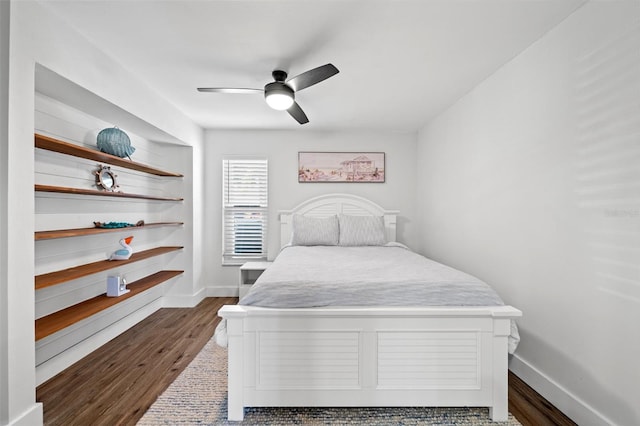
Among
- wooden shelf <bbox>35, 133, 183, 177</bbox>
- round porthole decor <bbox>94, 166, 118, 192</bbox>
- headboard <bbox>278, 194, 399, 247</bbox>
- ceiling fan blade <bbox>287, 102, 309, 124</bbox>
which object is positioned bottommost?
headboard <bbox>278, 194, 399, 247</bbox>

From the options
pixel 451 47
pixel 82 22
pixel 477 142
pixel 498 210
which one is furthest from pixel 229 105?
pixel 498 210

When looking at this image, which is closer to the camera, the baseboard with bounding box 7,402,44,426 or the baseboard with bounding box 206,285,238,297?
the baseboard with bounding box 7,402,44,426

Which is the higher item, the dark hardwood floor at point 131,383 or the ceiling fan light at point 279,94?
the ceiling fan light at point 279,94

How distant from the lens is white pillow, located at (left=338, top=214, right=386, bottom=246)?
12.1 feet

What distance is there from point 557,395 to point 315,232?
101 inches

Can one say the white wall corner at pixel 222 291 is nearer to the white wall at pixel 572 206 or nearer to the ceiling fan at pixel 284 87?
the ceiling fan at pixel 284 87

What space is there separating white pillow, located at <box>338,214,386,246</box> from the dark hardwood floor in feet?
6.03

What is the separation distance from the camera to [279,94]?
221 centimetres

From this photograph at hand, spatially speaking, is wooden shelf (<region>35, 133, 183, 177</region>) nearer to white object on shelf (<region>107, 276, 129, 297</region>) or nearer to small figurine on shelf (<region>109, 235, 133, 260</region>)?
small figurine on shelf (<region>109, 235, 133, 260</region>)

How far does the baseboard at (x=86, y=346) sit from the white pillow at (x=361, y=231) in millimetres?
2459

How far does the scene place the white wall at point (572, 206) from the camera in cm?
147

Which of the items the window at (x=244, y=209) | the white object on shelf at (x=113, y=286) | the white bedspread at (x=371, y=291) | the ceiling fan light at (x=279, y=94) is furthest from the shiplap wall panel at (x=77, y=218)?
the ceiling fan light at (x=279, y=94)

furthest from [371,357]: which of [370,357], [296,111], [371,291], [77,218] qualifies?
[77,218]

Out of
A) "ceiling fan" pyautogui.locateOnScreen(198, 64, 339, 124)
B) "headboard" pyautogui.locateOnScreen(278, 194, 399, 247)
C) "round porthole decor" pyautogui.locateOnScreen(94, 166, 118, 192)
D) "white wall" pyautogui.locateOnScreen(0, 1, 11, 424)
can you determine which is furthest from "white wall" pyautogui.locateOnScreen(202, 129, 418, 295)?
"white wall" pyautogui.locateOnScreen(0, 1, 11, 424)
